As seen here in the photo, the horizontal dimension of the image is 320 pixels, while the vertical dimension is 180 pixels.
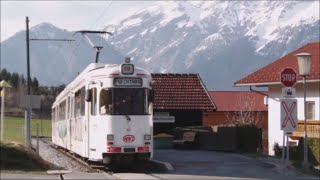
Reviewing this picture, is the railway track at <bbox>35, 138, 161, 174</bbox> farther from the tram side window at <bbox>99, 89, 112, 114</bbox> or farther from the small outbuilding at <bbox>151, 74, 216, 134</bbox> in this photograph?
the small outbuilding at <bbox>151, 74, 216, 134</bbox>

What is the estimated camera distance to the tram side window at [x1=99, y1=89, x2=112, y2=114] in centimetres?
2156

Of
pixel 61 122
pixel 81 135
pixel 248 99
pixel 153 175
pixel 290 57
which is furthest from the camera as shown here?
pixel 248 99

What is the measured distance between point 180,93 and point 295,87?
1282 centimetres

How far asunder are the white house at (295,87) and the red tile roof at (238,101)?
29.3 metres

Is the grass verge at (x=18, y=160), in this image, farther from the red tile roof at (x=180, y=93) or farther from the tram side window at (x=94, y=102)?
the red tile roof at (x=180, y=93)

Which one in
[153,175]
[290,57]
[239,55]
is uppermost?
[239,55]

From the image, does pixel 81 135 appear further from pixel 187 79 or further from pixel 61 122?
pixel 187 79

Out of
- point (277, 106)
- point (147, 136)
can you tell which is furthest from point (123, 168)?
point (277, 106)

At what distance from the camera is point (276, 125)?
35.9 meters

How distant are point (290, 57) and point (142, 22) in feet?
460

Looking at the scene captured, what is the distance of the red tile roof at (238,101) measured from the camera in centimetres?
7088

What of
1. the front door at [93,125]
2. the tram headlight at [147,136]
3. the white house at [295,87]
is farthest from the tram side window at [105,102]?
the white house at [295,87]

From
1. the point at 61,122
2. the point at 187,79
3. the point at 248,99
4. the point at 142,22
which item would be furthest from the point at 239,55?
the point at 61,122

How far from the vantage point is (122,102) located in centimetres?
2167
